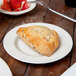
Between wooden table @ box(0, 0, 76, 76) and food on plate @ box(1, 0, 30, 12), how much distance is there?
0.16ft

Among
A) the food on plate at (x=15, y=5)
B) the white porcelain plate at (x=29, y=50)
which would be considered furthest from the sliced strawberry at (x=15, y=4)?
the white porcelain plate at (x=29, y=50)

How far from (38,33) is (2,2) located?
0.53 meters

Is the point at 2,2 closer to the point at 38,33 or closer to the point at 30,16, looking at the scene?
the point at 30,16

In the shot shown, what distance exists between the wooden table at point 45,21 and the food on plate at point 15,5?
0.05 meters

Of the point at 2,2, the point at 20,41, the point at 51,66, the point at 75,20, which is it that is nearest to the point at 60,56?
the point at 51,66

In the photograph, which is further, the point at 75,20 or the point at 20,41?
the point at 75,20

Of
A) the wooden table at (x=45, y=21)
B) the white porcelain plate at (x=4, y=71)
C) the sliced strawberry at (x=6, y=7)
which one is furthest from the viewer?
the sliced strawberry at (x=6, y=7)

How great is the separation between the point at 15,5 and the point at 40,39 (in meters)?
0.46

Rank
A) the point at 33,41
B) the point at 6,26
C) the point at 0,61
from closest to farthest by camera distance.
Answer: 1. the point at 0,61
2. the point at 33,41
3. the point at 6,26

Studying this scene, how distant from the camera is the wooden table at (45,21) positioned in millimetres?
560

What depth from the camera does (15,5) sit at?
3.21ft

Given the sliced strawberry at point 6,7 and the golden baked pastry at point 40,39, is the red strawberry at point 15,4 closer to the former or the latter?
the sliced strawberry at point 6,7

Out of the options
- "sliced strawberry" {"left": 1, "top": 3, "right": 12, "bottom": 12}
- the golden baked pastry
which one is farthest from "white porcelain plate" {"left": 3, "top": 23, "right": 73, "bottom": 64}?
"sliced strawberry" {"left": 1, "top": 3, "right": 12, "bottom": 12}

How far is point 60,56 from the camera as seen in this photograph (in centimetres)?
58
